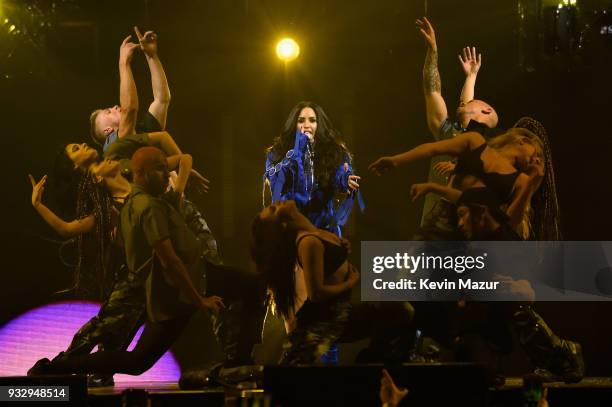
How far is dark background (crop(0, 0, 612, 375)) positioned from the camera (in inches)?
262

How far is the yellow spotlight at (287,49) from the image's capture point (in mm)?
6738

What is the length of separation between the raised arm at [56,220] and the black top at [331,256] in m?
1.70

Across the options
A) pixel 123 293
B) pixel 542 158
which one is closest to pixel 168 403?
pixel 123 293

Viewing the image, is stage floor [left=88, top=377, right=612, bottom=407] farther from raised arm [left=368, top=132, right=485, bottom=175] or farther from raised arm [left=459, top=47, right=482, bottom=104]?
raised arm [left=459, top=47, right=482, bottom=104]

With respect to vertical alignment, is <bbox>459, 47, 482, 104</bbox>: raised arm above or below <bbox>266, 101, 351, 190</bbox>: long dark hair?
above

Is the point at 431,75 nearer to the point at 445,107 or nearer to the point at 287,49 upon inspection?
the point at 445,107

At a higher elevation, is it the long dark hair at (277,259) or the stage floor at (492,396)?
the long dark hair at (277,259)

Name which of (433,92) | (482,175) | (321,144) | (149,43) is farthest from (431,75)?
(149,43)

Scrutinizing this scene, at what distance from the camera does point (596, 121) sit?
6816 millimetres

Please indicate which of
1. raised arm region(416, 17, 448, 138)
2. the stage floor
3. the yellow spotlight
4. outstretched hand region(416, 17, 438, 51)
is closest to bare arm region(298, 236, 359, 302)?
the stage floor

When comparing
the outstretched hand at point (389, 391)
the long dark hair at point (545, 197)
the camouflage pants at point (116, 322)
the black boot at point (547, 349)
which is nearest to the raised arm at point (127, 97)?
the camouflage pants at point (116, 322)

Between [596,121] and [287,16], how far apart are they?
2.66 meters

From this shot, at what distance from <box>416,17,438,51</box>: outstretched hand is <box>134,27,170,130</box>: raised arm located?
6.93 feet

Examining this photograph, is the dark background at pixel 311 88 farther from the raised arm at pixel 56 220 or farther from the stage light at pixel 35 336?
the stage light at pixel 35 336
